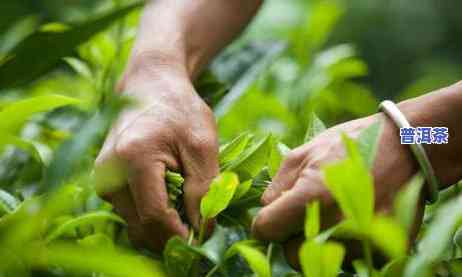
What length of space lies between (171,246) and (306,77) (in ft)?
2.92

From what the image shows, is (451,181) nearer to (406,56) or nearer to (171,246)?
(171,246)

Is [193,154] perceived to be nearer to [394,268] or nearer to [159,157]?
[159,157]

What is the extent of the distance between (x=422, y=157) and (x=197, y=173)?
0.33 m

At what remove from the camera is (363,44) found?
4984mm

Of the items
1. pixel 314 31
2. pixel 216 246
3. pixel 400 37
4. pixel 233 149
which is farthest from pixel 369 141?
pixel 400 37

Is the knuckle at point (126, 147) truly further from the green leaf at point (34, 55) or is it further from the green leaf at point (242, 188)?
the green leaf at point (34, 55)

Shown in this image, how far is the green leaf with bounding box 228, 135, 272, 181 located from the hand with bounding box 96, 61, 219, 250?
0.06 meters

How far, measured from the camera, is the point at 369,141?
0.98m

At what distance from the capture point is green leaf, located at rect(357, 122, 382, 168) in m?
0.98

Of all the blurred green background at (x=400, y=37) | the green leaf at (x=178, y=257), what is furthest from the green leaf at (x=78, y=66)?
the blurred green background at (x=400, y=37)

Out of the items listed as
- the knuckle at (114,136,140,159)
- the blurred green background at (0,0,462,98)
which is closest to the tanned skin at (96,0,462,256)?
the knuckle at (114,136,140,159)

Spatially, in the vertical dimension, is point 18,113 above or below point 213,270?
above

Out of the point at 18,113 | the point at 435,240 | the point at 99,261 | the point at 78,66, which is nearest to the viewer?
the point at 99,261

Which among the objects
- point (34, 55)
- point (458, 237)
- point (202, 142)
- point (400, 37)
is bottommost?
point (400, 37)
